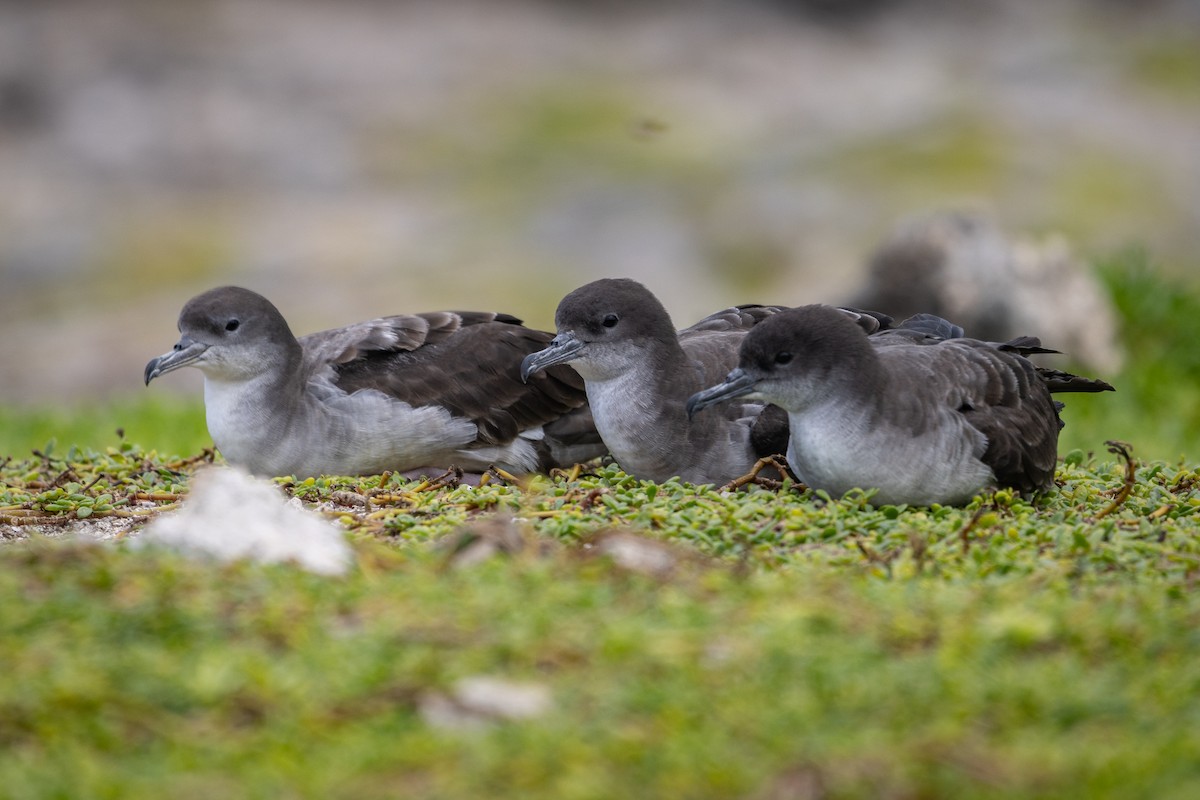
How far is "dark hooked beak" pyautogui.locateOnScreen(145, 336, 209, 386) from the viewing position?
6.64 metres

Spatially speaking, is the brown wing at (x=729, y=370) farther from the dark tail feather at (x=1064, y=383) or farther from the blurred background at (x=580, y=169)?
the blurred background at (x=580, y=169)

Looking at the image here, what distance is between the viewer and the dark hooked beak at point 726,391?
18.7 feet

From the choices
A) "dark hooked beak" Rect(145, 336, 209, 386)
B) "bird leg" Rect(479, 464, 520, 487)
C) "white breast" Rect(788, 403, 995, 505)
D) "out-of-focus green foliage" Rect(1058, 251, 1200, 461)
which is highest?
"dark hooked beak" Rect(145, 336, 209, 386)

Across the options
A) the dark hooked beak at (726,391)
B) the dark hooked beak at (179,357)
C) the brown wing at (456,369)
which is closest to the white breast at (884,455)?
the dark hooked beak at (726,391)

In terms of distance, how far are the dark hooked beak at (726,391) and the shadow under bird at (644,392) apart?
48cm

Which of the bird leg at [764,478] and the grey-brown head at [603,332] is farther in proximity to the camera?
the grey-brown head at [603,332]

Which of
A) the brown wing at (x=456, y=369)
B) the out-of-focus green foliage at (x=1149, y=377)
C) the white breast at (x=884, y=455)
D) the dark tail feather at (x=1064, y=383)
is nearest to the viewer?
the white breast at (x=884, y=455)

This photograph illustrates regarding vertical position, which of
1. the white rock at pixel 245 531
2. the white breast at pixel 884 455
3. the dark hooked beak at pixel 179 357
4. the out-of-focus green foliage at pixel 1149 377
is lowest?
the out-of-focus green foliage at pixel 1149 377

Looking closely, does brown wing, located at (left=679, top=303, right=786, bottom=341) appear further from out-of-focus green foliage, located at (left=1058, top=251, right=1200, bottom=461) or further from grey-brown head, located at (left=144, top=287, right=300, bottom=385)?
out-of-focus green foliage, located at (left=1058, top=251, right=1200, bottom=461)

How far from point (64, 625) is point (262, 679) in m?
0.71

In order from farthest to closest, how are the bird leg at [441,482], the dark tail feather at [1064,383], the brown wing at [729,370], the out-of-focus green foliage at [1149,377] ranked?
1. the out-of-focus green foliage at [1149,377]
2. the dark tail feather at [1064,383]
3. the brown wing at [729,370]
4. the bird leg at [441,482]

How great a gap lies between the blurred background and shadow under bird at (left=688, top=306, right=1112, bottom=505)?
14.6 ft

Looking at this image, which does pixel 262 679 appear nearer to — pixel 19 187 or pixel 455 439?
pixel 455 439

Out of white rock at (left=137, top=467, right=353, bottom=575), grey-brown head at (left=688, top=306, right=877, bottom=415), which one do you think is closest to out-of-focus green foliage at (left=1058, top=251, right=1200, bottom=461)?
grey-brown head at (left=688, top=306, right=877, bottom=415)
